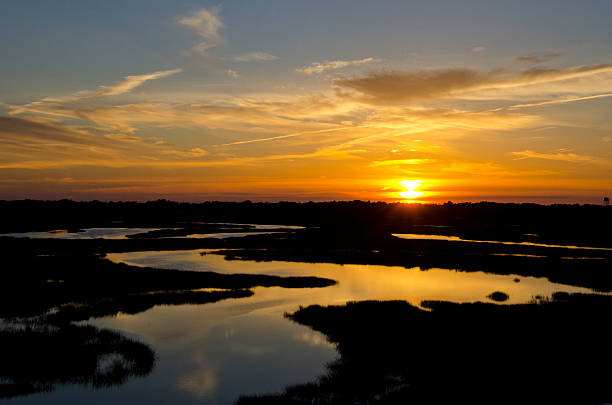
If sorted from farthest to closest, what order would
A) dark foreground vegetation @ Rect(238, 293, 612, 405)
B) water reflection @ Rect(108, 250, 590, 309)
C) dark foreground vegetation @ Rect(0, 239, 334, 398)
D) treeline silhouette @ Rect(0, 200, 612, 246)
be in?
1. treeline silhouette @ Rect(0, 200, 612, 246)
2. water reflection @ Rect(108, 250, 590, 309)
3. dark foreground vegetation @ Rect(0, 239, 334, 398)
4. dark foreground vegetation @ Rect(238, 293, 612, 405)

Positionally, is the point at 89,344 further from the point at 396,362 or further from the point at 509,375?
the point at 509,375

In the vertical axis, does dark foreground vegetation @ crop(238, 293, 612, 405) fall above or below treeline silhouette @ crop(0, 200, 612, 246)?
below

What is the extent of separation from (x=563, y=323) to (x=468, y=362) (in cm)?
837

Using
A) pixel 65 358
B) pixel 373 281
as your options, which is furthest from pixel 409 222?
pixel 65 358

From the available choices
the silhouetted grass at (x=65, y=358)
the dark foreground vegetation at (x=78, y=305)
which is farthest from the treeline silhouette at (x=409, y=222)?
the silhouetted grass at (x=65, y=358)

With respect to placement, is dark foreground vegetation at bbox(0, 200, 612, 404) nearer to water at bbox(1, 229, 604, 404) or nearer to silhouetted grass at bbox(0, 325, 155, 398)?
silhouetted grass at bbox(0, 325, 155, 398)

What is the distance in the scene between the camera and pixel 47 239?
65.6 meters

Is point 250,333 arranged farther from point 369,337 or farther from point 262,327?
point 369,337

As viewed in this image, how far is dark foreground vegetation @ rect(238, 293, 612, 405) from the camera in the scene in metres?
15.8

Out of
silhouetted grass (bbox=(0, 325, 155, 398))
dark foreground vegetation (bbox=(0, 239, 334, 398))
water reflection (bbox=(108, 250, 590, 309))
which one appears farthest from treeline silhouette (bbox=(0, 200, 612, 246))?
silhouetted grass (bbox=(0, 325, 155, 398))

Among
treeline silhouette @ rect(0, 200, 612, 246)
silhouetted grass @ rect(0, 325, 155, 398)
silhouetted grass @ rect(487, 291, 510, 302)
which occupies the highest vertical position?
treeline silhouette @ rect(0, 200, 612, 246)

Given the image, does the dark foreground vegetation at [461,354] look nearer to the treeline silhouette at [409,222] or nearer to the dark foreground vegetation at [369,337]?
the dark foreground vegetation at [369,337]

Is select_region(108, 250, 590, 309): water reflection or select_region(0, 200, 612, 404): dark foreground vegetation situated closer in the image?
select_region(0, 200, 612, 404): dark foreground vegetation

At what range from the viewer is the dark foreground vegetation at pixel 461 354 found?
1575cm
